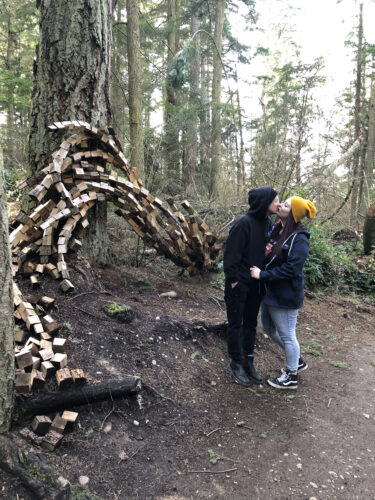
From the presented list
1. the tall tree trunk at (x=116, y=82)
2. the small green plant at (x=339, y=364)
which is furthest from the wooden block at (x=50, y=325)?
the tall tree trunk at (x=116, y=82)

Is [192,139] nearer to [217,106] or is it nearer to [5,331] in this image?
[217,106]

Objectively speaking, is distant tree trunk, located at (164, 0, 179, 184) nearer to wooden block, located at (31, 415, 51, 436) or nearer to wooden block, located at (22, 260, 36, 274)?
wooden block, located at (22, 260, 36, 274)

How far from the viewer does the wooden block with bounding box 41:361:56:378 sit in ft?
8.72

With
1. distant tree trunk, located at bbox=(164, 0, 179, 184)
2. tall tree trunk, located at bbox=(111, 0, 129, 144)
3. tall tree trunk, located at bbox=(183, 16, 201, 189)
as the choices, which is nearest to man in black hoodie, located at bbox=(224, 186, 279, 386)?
distant tree trunk, located at bbox=(164, 0, 179, 184)

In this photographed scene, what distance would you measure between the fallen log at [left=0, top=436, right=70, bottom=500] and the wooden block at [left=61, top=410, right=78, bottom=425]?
30 cm

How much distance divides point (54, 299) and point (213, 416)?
185cm

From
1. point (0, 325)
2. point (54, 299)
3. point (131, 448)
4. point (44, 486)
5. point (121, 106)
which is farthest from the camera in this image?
point (121, 106)

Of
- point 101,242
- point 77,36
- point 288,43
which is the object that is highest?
point 288,43

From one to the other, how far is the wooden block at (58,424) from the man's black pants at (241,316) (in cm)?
181

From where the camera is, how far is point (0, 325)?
2160 mm

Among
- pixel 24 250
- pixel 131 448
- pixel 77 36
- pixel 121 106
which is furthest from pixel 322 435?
pixel 121 106

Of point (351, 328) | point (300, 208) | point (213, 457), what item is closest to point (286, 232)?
point (300, 208)

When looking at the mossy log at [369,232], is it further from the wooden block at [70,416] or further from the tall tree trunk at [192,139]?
the wooden block at [70,416]

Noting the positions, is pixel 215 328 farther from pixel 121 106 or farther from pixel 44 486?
pixel 121 106
